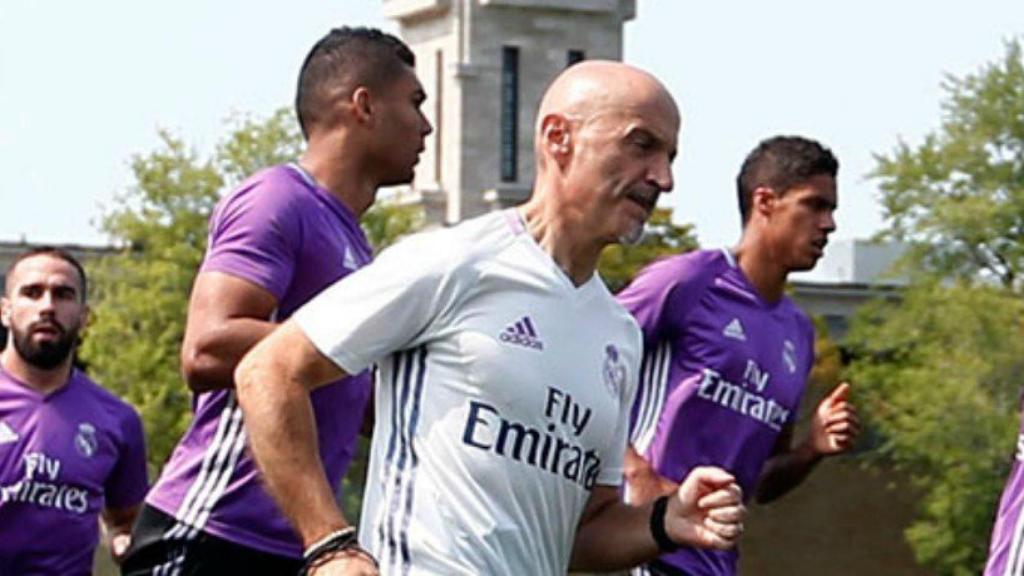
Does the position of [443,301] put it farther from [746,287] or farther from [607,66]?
[746,287]

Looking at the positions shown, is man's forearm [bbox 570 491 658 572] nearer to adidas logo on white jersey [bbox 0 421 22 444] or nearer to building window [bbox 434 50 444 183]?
adidas logo on white jersey [bbox 0 421 22 444]

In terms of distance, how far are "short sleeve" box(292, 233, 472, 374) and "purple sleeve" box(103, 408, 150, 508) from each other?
498 centimetres

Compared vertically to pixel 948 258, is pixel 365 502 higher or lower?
lower

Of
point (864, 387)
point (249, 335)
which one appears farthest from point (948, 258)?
point (249, 335)

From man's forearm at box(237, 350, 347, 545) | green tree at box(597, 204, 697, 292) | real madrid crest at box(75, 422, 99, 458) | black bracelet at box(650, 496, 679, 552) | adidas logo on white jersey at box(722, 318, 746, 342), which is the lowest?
black bracelet at box(650, 496, 679, 552)

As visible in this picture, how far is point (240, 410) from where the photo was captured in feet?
27.7

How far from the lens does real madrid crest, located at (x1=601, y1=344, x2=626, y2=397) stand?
716 cm

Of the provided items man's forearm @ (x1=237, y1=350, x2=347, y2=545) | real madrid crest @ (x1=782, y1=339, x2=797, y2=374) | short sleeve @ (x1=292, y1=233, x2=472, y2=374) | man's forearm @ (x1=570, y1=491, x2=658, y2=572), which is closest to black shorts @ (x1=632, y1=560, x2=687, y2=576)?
real madrid crest @ (x1=782, y1=339, x2=797, y2=374)

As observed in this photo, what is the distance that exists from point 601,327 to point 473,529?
1.88 ft

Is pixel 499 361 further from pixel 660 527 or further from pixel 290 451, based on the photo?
pixel 660 527

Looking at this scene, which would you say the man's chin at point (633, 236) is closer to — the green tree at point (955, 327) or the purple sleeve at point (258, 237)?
the purple sleeve at point (258, 237)

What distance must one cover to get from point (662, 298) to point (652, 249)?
47155 millimetres

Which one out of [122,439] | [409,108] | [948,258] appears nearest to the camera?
[409,108]

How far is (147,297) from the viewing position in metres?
52.2
